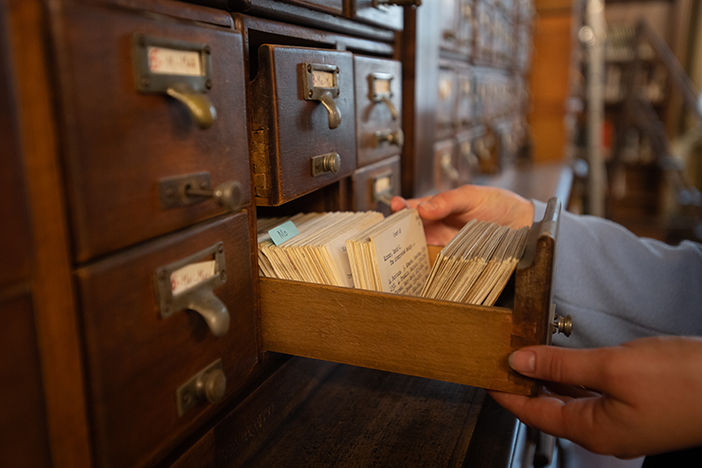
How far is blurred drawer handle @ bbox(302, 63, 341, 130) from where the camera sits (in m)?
0.71

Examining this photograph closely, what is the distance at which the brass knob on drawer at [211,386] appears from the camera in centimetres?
56

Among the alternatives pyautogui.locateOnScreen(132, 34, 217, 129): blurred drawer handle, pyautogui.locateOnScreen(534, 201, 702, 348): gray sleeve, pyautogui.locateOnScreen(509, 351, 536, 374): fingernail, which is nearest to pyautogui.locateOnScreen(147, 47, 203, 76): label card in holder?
pyautogui.locateOnScreen(132, 34, 217, 129): blurred drawer handle

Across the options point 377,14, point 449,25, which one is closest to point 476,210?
point 377,14

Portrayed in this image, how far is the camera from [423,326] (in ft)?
2.03

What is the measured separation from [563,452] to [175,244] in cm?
114

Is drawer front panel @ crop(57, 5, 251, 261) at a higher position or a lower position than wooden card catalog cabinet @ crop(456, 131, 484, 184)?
higher

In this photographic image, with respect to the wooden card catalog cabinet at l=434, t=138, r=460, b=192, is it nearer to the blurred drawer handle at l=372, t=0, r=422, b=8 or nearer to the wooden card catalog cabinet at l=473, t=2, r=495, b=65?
the wooden card catalog cabinet at l=473, t=2, r=495, b=65

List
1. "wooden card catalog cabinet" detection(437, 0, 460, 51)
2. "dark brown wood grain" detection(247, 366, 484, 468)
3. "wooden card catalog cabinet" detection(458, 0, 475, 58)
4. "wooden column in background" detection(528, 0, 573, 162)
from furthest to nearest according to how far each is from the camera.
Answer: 1. "wooden column in background" detection(528, 0, 573, 162)
2. "wooden card catalog cabinet" detection(458, 0, 475, 58)
3. "wooden card catalog cabinet" detection(437, 0, 460, 51)
4. "dark brown wood grain" detection(247, 366, 484, 468)

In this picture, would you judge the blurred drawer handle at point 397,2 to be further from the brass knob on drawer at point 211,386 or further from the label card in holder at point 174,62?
the brass knob on drawer at point 211,386

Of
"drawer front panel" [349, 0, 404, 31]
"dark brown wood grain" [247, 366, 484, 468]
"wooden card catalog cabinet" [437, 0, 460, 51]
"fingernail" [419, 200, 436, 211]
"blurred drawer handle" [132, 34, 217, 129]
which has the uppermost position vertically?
"wooden card catalog cabinet" [437, 0, 460, 51]

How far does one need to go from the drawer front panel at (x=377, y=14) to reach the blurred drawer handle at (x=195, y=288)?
1.80ft

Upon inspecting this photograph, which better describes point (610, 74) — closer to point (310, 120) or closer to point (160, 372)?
point (310, 120)

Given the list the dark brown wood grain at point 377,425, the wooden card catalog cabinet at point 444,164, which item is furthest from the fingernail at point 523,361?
the wooden card catalog cabinet at point 444,164

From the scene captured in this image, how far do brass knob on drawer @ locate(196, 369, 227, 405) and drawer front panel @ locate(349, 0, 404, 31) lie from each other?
0.64 m
